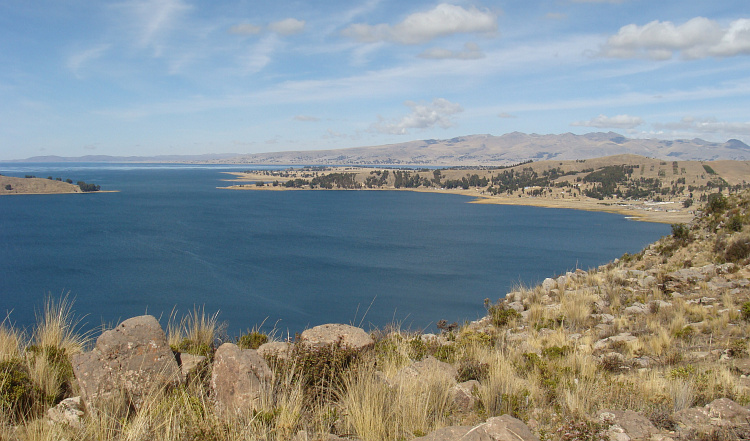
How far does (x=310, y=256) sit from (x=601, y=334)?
39151 millimetres

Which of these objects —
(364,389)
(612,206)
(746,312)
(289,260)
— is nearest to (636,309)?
(746,312)

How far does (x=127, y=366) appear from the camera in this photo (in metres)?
5.28

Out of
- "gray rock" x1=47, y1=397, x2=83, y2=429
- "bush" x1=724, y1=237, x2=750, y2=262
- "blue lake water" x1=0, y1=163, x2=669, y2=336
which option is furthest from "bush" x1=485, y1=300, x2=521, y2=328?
"gray rock" x1=47, y1=397, x2=83, y2=429

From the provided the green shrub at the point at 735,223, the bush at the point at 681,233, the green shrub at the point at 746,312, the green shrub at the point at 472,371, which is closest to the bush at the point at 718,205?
the bush at the point at 681,233

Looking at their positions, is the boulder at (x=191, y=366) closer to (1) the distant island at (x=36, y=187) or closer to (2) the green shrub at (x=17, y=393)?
(2) the green shrub at (x=17, y=393)

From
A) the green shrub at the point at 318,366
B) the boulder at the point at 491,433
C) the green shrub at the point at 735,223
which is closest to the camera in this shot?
the boulder at the point at 491,433

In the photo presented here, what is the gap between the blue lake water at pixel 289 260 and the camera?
3161 cm

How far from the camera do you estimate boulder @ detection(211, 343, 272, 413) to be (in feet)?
15.9

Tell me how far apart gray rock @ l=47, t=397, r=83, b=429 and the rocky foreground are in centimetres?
1

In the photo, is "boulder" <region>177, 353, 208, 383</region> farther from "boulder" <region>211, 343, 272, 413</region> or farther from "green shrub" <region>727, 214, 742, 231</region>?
"green shrub" <region>727, 214, 742, 231</region>

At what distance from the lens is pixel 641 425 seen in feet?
15.0

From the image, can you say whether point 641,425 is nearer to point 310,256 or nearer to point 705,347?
point 705,347

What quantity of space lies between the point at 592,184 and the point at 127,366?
13769cm

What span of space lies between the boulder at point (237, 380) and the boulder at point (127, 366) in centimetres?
64
